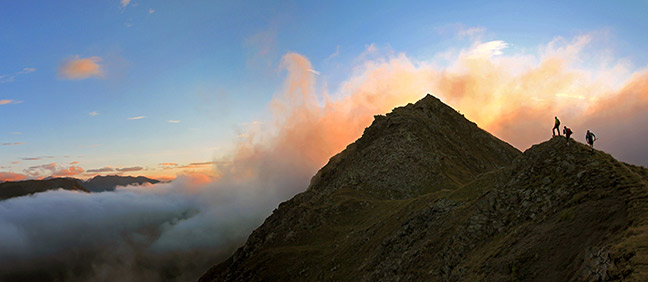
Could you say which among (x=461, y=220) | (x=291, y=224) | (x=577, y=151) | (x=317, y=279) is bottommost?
(x=317, y=279)

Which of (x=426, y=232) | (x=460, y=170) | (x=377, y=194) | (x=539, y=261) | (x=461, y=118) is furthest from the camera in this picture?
(x=461, y=118)

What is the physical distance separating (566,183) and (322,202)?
61496 millimetres

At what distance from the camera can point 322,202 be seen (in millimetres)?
81438

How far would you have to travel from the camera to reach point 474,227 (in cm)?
2772

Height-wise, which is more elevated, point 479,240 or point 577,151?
point 577,151

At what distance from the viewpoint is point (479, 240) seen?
26406 mm

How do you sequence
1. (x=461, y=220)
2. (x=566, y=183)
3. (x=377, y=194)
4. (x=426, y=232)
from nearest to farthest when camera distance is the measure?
(x=566, y=183)
(x=461, y=220)
(x=426, y=232)
(x=377, y=194)

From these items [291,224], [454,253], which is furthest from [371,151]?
[454,253]

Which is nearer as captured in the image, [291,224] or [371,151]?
[291,224]

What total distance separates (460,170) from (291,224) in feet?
156

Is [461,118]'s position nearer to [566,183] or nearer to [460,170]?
[460,170]

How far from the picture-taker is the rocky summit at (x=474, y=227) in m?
18.0

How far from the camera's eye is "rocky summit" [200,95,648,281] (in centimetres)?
1798

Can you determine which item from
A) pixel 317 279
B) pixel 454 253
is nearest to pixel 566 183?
pixel 454 253
